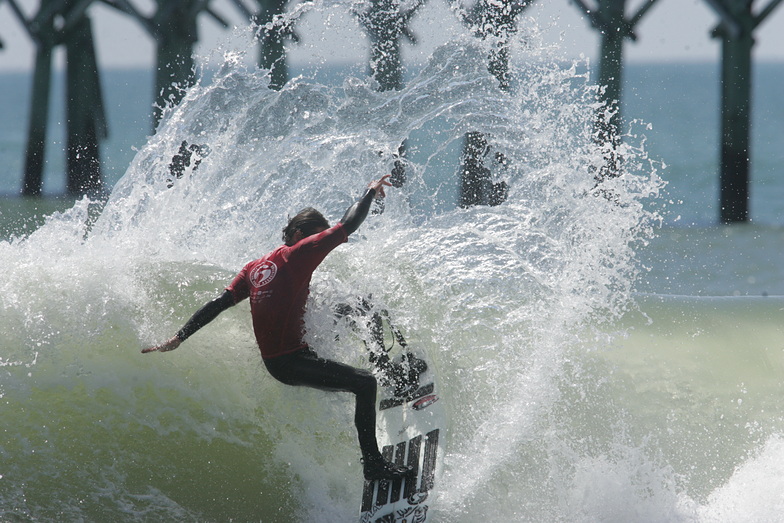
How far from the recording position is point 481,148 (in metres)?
5.04

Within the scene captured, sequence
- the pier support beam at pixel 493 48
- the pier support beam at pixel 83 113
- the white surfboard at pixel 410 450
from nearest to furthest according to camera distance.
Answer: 1. the white surfboard at pixel 410 450
2. the pier support beam at pixel 493 48
3. the pier support beam at pixel 83 113

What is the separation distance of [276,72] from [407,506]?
6517 mm

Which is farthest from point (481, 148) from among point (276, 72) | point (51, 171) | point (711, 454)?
point (51, 171)

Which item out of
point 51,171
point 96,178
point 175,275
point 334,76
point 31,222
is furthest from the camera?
point 51,171

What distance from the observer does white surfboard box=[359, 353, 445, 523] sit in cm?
347

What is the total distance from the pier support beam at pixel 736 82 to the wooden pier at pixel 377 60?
1 cm

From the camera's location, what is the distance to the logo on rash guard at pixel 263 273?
129 inches

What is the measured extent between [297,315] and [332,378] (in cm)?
30

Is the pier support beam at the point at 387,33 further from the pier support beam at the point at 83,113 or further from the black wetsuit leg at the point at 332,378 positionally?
the pier support beam at the point at 83,113

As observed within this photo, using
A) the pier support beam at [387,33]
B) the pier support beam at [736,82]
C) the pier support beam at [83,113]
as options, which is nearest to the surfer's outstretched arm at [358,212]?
the pier support beam at [387,33]

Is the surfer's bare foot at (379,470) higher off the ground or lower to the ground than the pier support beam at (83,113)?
lower

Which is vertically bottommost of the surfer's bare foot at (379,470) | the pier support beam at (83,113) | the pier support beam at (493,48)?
the surfer's bare foot at (379,470)

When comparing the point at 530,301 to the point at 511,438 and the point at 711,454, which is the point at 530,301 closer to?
the point at 511,438

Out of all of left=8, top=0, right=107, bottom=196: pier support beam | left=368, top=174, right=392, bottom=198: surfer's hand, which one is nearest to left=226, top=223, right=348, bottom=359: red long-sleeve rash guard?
left=368, top=174, right=392, bottom=198: surfer's hand
